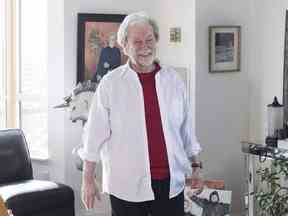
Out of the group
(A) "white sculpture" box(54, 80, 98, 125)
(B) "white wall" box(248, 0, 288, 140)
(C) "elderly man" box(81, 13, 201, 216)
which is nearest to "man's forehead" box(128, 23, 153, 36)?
(C) "elderly man" box(81, 13, 201, 216)

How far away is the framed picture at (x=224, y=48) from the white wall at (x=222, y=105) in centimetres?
4

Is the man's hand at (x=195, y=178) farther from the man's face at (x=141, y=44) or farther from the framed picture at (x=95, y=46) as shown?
the framed picture at (x=95, y=46)

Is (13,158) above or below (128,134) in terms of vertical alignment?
below

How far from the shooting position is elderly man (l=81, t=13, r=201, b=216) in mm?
2475

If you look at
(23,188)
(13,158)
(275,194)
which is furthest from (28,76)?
(275,194)

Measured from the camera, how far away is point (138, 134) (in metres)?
2.46

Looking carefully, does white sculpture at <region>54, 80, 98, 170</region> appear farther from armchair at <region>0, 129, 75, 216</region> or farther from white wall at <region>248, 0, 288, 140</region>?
white wall at <region>248, 0, 288, 140</region>

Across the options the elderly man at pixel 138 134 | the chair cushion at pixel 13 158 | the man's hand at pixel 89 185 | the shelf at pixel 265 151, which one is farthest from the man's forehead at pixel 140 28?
the chair cushion at pixel 13 158

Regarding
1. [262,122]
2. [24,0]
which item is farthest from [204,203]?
[24,0]

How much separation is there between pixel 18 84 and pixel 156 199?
2.51 meters

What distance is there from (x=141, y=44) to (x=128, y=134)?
0.40 m

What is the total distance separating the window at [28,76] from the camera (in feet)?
15.3

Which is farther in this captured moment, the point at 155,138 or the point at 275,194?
the point at 275,194

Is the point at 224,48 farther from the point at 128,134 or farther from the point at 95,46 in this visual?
the point at 128,134
